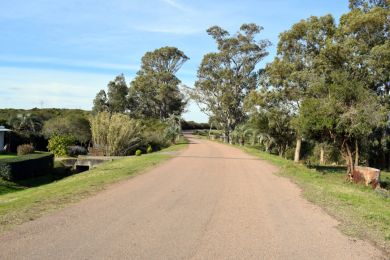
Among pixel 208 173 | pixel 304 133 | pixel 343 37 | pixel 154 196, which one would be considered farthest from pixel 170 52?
pixel 154 196

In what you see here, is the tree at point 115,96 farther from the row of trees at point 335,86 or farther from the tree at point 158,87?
the row of trees at point 335,86

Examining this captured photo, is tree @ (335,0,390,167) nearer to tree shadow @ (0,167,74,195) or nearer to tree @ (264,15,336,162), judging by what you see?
tree @ (264,15,336,162)

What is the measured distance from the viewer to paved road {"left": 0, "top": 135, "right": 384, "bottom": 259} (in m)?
6.11

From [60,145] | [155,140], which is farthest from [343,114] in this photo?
[155,140]

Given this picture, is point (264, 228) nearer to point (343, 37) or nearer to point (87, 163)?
point (87, 163)

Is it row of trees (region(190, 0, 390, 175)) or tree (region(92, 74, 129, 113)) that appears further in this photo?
tree (region(92, 74, 129, 113))

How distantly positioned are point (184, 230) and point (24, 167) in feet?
61.2

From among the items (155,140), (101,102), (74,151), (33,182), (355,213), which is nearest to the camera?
(355,213)

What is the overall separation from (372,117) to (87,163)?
17.7 meters

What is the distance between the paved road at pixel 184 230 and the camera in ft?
20.1

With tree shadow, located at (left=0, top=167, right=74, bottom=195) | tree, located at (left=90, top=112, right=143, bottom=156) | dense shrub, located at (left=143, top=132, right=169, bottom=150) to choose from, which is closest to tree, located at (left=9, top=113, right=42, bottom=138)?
tree, located at (left=90, top=112, right=143, bottom=156)

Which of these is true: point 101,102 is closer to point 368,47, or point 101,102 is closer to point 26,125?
point 26,125

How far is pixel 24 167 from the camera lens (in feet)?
77.4

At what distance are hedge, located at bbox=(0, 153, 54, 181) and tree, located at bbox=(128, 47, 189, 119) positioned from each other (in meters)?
48.6
